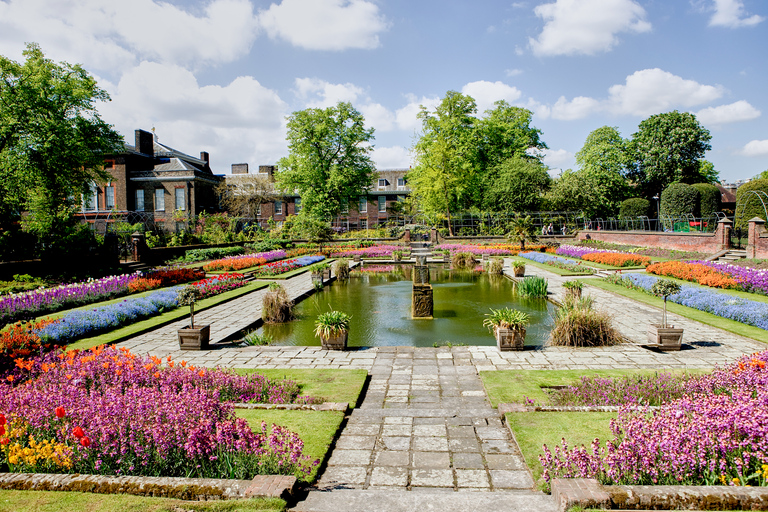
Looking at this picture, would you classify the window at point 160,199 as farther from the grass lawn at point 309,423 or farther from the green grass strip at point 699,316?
the grass lawn at point 309,423

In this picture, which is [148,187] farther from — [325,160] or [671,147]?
[671,147]

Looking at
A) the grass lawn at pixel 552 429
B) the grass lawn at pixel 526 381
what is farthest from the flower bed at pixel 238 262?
the grass lawn at pixel 552 429

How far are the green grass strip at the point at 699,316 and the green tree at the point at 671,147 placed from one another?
1194 inches

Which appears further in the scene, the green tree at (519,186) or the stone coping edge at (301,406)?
the green tree at (519,186)

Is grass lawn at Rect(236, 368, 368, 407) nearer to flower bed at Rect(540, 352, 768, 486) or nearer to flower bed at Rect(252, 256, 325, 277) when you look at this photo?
flower bed at Rect(540, 352, 768, 486)

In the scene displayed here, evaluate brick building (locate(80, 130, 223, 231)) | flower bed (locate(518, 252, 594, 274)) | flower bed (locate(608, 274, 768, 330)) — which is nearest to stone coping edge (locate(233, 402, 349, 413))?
flower bed (locate(608, 274, 768, 330))

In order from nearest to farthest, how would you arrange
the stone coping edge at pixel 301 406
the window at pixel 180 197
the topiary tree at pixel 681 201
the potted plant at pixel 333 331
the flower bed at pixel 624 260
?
the stone coping edge at pixel 301 406, the potted plant at pixel 333 331, the flower bed at pixel 624 260, the topiary tree at pixel 681 201, the window at pixel 180 197

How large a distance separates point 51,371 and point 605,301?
43.7ft

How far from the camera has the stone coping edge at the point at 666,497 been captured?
294 cm

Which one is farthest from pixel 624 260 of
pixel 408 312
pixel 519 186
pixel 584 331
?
pixel 519 186

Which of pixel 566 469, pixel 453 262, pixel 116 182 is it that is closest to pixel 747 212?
pixel 453 262

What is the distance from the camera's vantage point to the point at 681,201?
3428cm

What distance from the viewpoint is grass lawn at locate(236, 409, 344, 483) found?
167 inches

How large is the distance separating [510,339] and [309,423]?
4.68 metres
